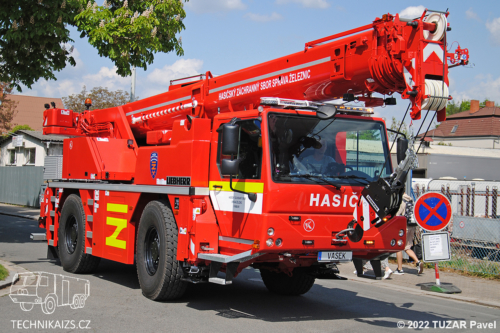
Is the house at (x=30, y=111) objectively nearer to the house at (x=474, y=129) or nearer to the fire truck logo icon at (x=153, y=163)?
the house at (x=474, y=129)

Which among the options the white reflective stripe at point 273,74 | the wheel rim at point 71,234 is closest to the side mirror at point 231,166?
the white reflective stripe at point 273,74

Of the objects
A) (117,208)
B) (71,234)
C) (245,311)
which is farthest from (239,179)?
(71,234)

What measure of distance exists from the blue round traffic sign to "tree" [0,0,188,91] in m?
8.27

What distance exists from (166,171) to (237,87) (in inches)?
69.6

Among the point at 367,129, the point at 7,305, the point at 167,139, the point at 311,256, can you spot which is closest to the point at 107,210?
the point at 167,139

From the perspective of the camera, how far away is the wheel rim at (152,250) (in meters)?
8.34

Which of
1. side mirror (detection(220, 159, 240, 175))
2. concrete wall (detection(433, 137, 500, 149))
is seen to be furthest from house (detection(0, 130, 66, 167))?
concrete wall (detection(433, 137, 500, 149))

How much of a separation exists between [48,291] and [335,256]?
15.9ft

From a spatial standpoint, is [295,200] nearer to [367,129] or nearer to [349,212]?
[349,212]

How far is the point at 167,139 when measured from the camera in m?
9.11

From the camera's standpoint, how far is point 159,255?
812 cm

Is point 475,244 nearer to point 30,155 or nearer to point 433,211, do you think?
point 433,211

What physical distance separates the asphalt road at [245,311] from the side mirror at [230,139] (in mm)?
2290

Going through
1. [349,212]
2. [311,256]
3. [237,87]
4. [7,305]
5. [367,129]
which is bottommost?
[7,305]
